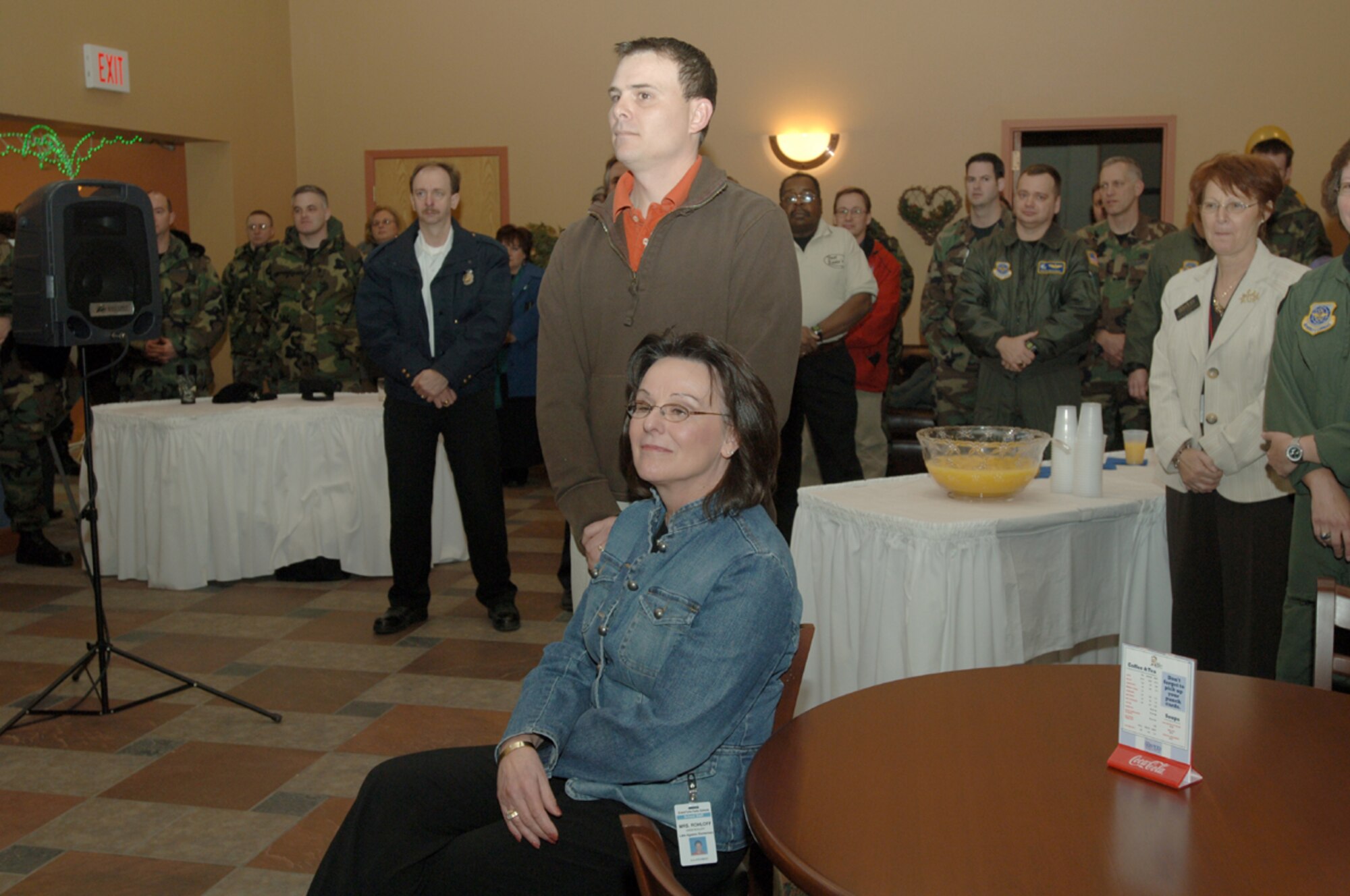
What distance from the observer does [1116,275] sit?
213 inches

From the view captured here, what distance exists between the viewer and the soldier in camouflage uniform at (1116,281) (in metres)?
5.23

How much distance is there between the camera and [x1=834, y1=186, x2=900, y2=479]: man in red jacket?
19.8ft

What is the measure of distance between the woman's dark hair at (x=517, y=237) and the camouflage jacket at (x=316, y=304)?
146 cm

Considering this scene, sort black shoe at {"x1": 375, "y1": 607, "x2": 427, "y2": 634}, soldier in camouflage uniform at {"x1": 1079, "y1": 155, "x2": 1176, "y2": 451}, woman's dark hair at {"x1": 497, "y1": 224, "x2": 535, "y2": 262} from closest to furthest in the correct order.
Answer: black shoe at {"x1": 375, "y1": 607, "x2": 427, "y2": 634} → soldier in camouflage uniform at {"x1": 1079, "y1": 155, "x2": 1176, "y2": 451} → woman's dark hair at {"x1": 497, "y1": 224, "x2": 535, "y2": 262}

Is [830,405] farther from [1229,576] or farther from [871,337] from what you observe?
[1229,576]

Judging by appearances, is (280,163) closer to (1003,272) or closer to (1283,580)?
(1003,272)

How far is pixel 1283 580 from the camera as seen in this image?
2.88 m

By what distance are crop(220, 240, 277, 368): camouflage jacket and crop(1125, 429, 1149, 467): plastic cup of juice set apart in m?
4.63

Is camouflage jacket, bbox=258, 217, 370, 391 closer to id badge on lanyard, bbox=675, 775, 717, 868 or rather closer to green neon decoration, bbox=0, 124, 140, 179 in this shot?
green neon decoration, bbox=0, 124, 140, 179

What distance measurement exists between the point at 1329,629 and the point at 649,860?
1274 mm

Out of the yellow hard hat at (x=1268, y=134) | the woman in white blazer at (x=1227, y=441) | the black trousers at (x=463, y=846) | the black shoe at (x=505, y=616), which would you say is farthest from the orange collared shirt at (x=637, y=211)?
the yellow hard hat at (x=1268, y=134)

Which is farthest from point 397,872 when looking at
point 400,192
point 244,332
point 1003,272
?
point 400,192

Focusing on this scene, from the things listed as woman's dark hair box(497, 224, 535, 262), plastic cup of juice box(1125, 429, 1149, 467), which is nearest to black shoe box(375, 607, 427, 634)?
plastic cup of juice box(1125, 429, 1149, 467)

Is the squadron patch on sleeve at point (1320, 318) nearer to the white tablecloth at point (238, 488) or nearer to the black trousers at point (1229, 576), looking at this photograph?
the black trousers at point (1229, 576)
